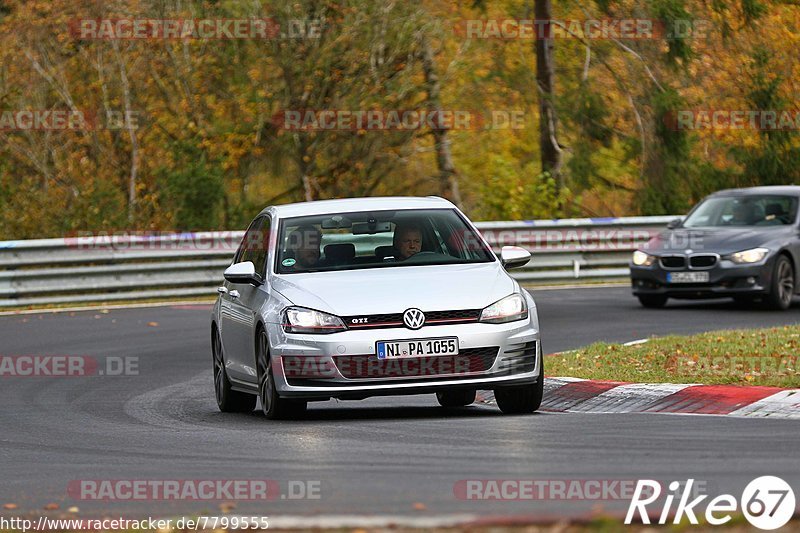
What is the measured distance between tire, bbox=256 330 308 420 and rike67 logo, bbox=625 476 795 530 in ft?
13.7

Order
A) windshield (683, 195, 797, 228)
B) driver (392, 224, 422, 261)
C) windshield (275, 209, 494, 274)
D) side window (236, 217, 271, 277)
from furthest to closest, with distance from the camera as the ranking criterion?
windshield (683, 195, 797, 228)
side window (236, 217, 271, 277)
driver (392, 224, 422, 261)
windshield (275, 209, 494, 274)

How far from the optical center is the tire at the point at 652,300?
75.8 feet

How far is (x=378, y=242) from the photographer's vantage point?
1252 centimetres

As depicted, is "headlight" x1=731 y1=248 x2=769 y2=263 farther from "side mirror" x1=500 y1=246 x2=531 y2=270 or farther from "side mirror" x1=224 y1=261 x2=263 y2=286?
"side mirror" x1=224 y1=261 x2=263 y2=286

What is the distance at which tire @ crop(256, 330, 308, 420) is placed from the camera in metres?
11.8

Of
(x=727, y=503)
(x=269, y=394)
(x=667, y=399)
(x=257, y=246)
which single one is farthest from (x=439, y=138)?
(x=727, y=503)

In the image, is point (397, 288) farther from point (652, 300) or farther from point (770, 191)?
point (770, 191)

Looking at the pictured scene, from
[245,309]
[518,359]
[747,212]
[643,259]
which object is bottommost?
[643,259]

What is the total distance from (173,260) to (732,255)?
9235 millimetres

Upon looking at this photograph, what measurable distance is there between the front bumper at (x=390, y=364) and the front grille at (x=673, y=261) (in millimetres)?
11174

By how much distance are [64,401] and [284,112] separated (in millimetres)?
22071

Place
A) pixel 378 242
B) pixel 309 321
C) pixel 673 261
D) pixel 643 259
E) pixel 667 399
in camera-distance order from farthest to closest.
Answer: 1. pixel 643 259
2. pixel 673 261
3. pixel 378 242
4. pixel 667 399
5. pixel 309 321

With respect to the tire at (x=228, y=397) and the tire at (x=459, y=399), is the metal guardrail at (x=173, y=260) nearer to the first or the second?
the tire at (x=228, y=397)

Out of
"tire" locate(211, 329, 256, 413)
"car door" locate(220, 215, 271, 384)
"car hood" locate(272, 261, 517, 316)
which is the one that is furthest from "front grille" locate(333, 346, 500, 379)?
"tire" locate(211, 329, 256, 413)
